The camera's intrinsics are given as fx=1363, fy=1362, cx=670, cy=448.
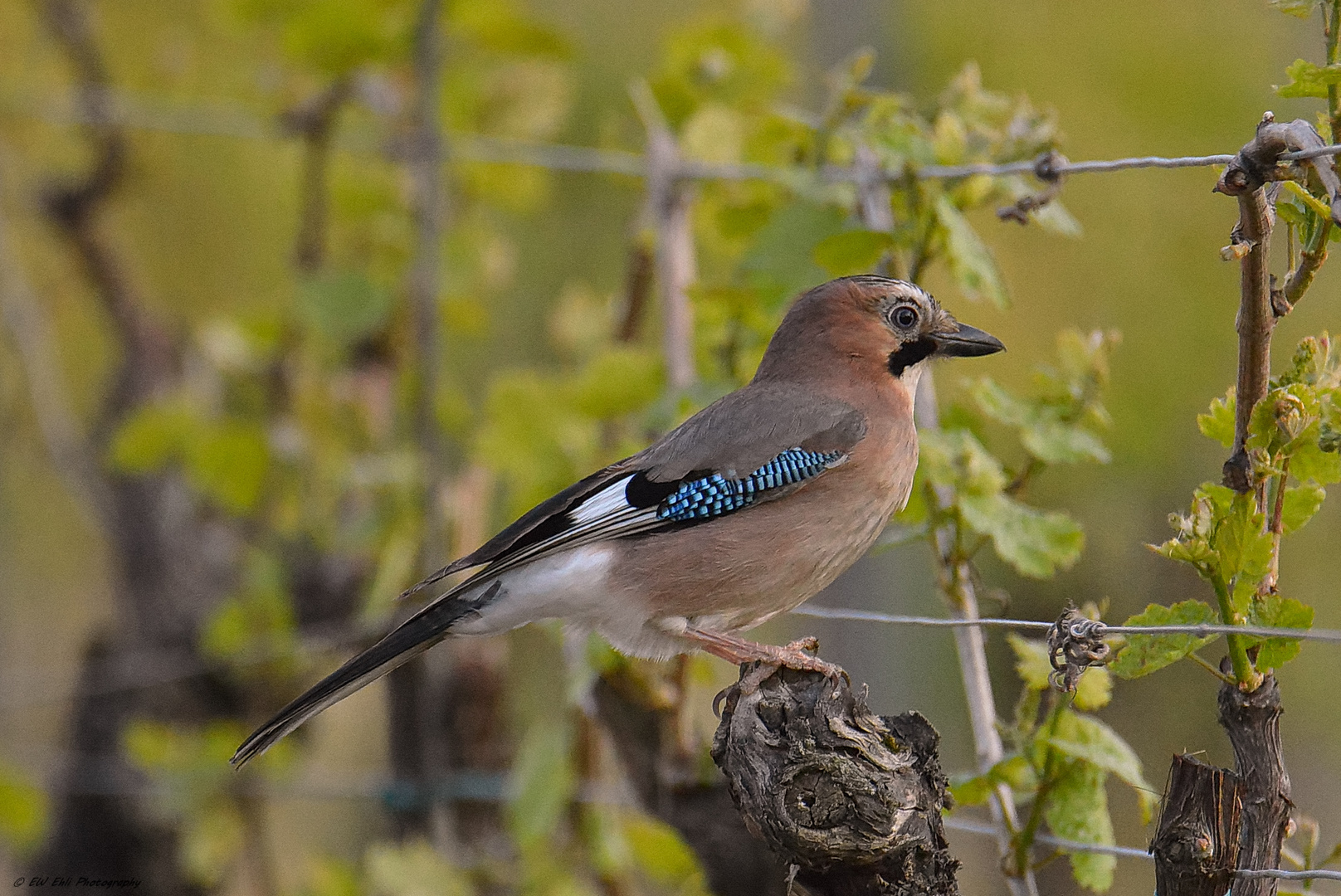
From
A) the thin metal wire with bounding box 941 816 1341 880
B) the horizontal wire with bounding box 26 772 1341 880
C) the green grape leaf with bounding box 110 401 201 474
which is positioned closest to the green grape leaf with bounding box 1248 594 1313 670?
the thin metal wire with bounding box 941 816 1341 880

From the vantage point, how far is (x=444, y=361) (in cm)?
598

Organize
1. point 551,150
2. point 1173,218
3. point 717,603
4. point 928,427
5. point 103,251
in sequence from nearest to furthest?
point 717,603
point 928,427
point 551,150
point 103,251
point 1173,218

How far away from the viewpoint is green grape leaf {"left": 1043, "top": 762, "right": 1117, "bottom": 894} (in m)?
2.54

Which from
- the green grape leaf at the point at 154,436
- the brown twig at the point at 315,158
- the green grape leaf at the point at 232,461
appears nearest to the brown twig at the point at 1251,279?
the brown twig at the point at 315,158

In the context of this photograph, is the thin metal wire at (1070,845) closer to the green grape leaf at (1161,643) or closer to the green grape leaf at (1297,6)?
the green grape leaf at (1161,643)

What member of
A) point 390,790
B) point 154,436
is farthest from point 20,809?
point 390,790

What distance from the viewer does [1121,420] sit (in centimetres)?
637

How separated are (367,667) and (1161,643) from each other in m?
1.56

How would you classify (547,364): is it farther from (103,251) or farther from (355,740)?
(103,251)

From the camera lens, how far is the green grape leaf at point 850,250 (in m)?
3.09

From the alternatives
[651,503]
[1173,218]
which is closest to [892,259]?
[651,503]

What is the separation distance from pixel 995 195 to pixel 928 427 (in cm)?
59

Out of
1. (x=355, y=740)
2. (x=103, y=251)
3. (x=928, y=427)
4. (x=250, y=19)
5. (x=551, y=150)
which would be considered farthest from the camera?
(x=355, y=740)

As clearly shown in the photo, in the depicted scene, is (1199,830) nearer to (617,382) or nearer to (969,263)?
(969,263)
